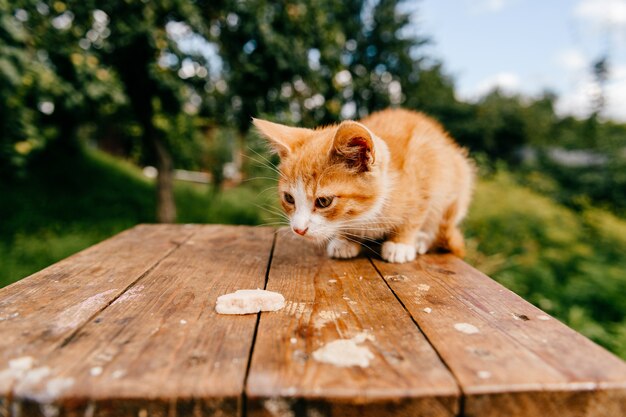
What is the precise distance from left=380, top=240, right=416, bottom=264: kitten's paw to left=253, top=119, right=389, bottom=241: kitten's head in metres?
0.14

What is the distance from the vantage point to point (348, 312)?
3.43ft

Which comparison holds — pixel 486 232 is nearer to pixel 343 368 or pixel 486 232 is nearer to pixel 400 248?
pixel 400 248

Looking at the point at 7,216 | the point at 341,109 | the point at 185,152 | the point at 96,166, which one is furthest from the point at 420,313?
the point at 185,152

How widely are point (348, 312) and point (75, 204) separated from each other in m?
6.00

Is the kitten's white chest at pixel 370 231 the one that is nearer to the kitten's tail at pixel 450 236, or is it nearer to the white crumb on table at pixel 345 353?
the kitten's tail at pixel 450 236

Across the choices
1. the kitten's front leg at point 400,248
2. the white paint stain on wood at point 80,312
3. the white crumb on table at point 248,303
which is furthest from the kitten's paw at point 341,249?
the white paint stain on wood at point 80,312

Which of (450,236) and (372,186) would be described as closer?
(372,186)

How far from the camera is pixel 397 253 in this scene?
1.64m

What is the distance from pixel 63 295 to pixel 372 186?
1.12m

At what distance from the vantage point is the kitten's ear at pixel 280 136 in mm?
1694

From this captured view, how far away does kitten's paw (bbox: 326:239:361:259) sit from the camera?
5.49 ft

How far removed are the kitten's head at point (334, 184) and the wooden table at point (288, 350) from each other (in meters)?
0.28

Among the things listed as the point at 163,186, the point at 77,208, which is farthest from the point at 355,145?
the point at 77,208

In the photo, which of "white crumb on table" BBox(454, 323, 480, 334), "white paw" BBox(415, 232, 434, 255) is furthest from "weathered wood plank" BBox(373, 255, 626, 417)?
"white paw" BBox(415, 232, 434, 255)
